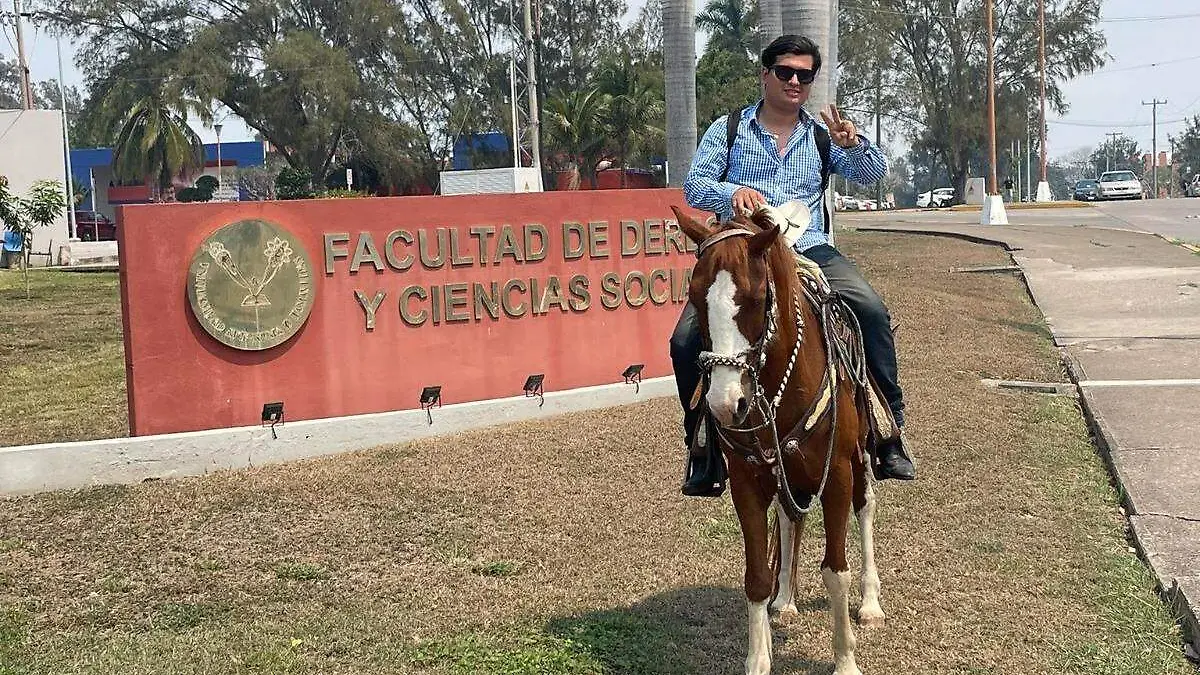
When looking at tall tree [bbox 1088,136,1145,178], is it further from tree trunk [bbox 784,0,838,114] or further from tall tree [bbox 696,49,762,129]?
tree trunk [bbox 784,0,838,114]

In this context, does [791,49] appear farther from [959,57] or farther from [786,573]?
[959,57]

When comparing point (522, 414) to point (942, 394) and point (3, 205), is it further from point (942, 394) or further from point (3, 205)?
point (3, 205)

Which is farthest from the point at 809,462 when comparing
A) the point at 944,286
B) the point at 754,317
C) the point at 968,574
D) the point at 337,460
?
the point at 944,286

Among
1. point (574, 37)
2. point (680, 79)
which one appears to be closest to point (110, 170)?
point (574, 37)

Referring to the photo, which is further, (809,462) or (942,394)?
(942,394)

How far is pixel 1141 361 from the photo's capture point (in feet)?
38.2

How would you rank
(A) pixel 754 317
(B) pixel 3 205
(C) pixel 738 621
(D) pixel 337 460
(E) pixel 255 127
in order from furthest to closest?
(E) pixel 255 127 → (B) pixel 3 205 → (D) pixel 337 460 → (C) pixel 738 621 → (A) pixel 754 317

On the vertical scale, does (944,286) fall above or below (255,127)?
below

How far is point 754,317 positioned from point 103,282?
23397mm

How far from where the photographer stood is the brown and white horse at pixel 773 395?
393cm

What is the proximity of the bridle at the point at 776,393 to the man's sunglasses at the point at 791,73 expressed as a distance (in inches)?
35.7

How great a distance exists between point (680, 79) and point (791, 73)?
32.3 ft

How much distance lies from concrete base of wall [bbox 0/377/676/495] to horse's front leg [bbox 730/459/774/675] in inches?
208

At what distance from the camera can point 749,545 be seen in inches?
186
